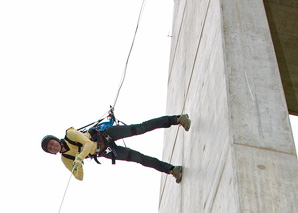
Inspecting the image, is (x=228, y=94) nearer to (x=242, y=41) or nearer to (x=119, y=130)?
(x=242, y=41)

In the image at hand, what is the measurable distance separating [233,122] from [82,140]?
2484 mm

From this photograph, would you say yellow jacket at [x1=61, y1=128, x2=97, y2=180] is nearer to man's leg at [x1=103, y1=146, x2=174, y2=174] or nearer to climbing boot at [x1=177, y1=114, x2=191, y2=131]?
man's leg at [x1=103, y1=146, x2=174, y2=174]

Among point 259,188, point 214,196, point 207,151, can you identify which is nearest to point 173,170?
point 207,151

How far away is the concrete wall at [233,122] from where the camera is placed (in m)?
4.43

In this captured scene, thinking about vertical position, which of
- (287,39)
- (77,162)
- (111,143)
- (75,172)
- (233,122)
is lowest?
(75,172)

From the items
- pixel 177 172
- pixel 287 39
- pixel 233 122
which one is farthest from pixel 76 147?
pixel 287 39

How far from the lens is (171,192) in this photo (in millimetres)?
7922

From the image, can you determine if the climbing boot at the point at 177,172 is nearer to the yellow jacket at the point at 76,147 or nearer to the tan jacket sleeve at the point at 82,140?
the yellow jacket at the point at 76,147

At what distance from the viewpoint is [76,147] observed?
7129mm

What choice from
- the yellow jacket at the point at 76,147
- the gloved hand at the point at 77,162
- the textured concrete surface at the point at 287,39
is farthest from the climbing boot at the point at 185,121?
the textured concrete surface at the point at 287,39

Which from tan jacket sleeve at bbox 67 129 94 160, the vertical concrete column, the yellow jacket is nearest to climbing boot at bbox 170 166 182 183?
the yellow jacket

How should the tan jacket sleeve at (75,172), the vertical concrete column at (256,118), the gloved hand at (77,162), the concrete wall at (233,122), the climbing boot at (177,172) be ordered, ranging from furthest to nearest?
the climbing boot at (177,172), the tan jacket sleeve at (75,172), the gloved hand at (77,162), the concrete wall at (233,122), the vertical concrete column at (256,118)

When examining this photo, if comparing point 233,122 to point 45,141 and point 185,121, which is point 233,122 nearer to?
point 185,121

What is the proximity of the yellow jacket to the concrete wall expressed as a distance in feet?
4.14
